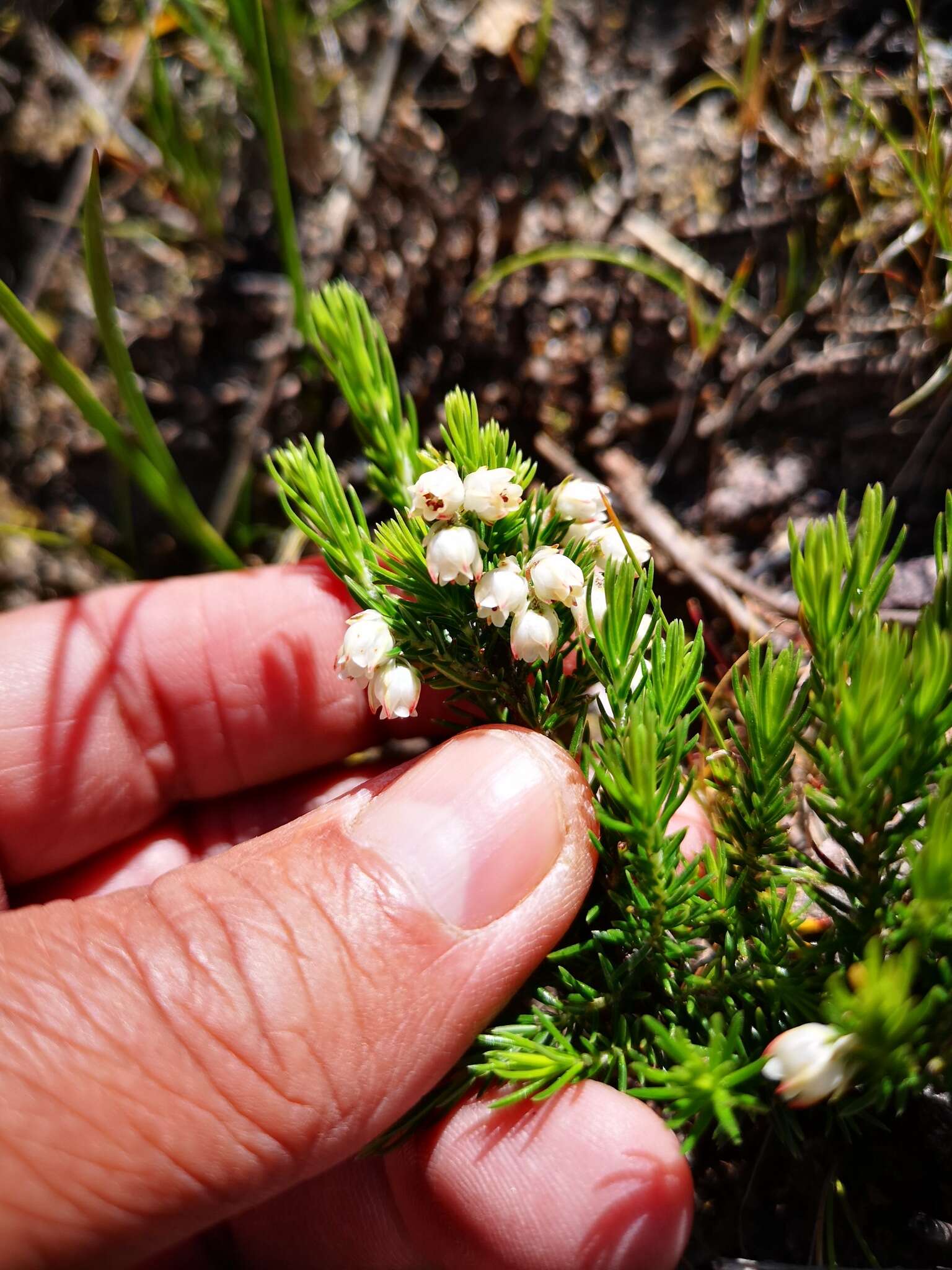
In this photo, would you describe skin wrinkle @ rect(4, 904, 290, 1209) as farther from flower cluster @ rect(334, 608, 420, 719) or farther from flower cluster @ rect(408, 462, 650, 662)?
flower cluster @ rect(408, 462, 650, 662)

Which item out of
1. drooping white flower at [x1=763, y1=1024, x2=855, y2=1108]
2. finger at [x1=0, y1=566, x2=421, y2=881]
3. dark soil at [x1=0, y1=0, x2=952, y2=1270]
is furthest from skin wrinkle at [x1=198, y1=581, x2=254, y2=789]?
drooping white flower at [x1=763, y1=1024, x2=855, y2=1108]

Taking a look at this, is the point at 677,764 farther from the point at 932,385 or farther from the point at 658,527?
the point at 932,385

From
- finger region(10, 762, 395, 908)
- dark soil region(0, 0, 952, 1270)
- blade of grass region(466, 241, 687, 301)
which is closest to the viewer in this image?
finger region(10, 762, 395, 908)

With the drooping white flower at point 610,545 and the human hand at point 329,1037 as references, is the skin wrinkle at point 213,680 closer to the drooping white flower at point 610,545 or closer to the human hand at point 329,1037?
the human hand at point 329,1037

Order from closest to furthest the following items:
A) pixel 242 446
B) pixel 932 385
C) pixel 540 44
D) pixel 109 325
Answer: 1. pixel 109 325
2. pixel 932 385
3. pixel 540 44
4. pixel 242 446

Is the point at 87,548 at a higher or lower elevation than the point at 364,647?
lower

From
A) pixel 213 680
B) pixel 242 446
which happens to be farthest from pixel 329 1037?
pixel 242 446

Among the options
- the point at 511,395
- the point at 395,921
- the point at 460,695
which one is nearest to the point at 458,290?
the point at 511,395

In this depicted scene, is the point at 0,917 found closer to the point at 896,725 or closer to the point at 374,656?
the point at 374,656
